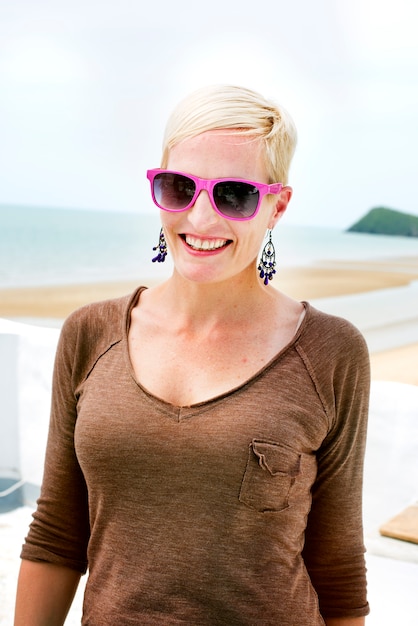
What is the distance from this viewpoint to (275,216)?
4.17ft

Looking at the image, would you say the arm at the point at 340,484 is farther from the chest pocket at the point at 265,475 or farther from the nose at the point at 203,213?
the nose at the point at 203,213

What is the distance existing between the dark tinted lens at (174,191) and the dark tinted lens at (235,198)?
4 centimetres

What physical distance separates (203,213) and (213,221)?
2 cm

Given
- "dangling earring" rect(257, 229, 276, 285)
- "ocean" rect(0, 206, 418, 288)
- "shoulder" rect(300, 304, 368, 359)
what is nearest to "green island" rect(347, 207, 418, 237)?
"ocean" rect(0, 206, 418, 288)

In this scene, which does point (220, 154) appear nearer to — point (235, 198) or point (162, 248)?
point (235, 198)

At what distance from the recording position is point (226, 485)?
1.12 metres

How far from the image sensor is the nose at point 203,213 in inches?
45.4

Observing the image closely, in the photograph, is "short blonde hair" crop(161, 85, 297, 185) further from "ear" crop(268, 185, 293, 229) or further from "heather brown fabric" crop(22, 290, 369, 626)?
"heather brown fabric" crop(22, 290, 369, 626)

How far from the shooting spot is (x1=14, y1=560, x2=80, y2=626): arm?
1.24 m

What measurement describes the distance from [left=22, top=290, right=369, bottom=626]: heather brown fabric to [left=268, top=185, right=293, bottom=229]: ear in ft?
0.52

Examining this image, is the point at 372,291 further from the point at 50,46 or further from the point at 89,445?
the point at 89,445

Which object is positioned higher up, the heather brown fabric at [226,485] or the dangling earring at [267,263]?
the dangling earring at [267,263]

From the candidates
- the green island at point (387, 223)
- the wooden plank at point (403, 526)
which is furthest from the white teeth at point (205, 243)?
the green island at point (387, 223)

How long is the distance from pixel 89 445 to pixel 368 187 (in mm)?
35581
